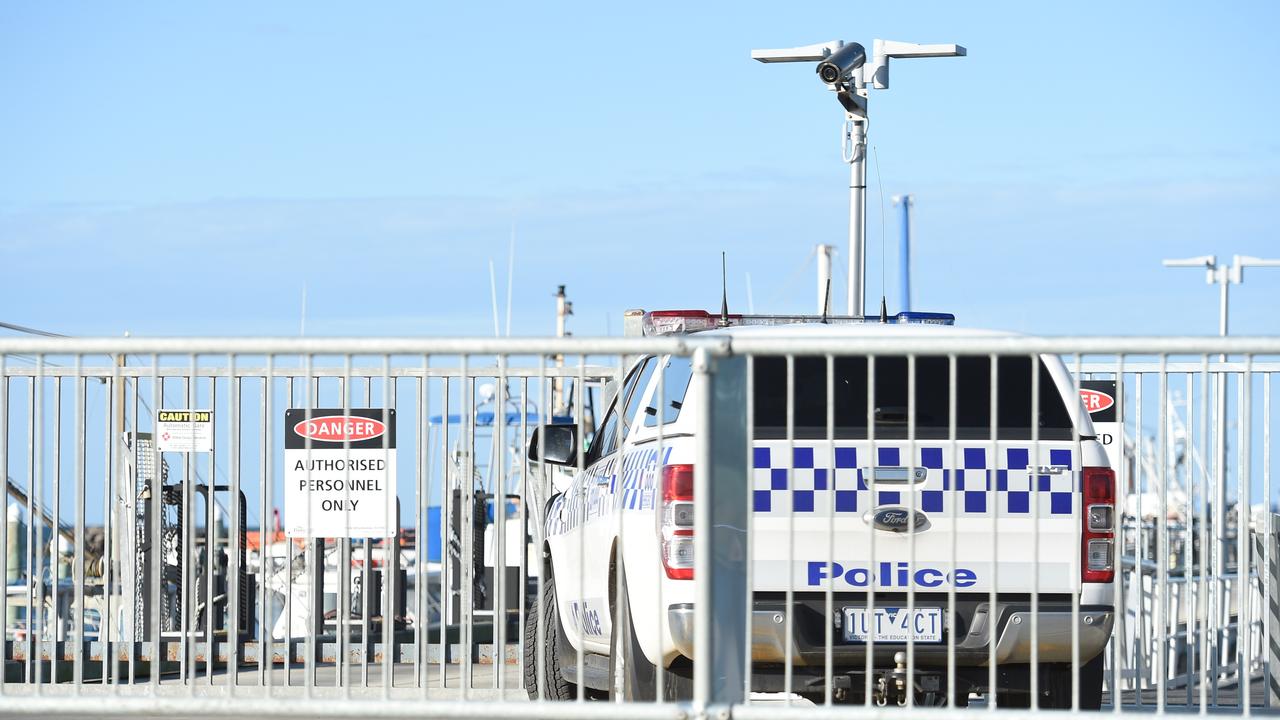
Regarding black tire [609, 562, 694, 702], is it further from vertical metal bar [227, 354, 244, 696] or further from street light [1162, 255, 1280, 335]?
street light [1162, 255, 1280, 335]

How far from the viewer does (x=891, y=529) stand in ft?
21.5

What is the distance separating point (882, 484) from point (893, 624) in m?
0.54

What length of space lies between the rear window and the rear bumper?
647 mm

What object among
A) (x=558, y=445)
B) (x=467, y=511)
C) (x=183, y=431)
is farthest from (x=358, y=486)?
(x=183, y=431)

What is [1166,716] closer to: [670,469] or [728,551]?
[728,551]

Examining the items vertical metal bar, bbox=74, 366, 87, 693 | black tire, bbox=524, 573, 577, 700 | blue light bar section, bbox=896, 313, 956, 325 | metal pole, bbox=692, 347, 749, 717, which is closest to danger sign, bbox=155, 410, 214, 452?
vertical metal bar, bbox=74, 366, 87, 693

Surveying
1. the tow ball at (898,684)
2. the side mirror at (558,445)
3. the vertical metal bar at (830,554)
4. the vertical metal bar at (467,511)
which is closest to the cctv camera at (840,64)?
the vertical metal bar at (467,511)

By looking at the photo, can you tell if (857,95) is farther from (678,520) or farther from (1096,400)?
(678,520)

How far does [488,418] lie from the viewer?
1216 inches

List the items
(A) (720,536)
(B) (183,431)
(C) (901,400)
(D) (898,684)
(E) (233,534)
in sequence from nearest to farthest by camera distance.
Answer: (A) (720,536), (E) (233,534), (C) (901,400), (D) (898,684), (B) (183,431)

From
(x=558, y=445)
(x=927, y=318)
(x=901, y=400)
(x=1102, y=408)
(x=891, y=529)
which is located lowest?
(x=891, y=529)

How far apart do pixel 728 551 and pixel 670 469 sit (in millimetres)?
866

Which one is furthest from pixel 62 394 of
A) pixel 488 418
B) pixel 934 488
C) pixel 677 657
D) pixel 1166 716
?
pixel 488 418

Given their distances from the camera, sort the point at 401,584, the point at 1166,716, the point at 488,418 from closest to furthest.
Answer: the point at 1166,716 → the point at 401,584 → the point at 488,418
